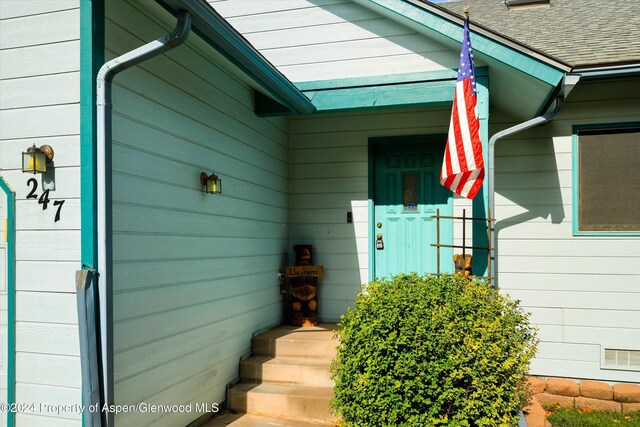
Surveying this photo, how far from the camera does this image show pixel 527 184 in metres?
4.76

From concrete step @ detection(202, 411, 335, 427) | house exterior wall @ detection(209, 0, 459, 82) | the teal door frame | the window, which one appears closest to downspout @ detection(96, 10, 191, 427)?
concrete step @ detection(202, 411, 335, 427)

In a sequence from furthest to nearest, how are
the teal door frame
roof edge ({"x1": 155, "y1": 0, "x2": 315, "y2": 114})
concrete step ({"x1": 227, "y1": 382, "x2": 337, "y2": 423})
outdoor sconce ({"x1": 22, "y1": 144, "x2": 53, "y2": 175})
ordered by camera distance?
the teal door frame → concrete step ({"x1": 227, "y1": 382, "x2": 337, "y2": 423}) → roof edge ({"x1": 155, "y1": 0, "x2": 315, "y2": 114}) → outdoor sconce ({"x1": 22, "y1": 144, "x2": 53, "y2": 175})

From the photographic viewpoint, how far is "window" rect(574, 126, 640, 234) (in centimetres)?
449

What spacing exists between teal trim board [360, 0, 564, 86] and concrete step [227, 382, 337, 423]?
3147 millimetres

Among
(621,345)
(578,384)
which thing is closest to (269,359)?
(578,384)

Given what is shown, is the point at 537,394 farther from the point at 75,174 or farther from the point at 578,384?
the point at 75,174

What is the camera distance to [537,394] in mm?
4469

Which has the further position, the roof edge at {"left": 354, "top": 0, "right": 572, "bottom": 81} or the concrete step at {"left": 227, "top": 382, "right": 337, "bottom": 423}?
the concrete step at {"left": 227, "top": 382, "right": 337, "bottom": 423}

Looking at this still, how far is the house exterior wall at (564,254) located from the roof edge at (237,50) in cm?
225

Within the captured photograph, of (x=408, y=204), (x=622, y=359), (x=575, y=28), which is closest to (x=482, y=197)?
(x=408, y=204)

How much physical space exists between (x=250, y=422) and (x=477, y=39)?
12.2 ft

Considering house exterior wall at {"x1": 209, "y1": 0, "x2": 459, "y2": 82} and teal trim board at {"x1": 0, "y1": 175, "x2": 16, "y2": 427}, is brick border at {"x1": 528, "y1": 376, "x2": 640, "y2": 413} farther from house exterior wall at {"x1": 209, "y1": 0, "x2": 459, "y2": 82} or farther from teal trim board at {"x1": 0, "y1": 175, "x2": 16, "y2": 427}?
teal trim board at {"x1": 0, "y1": 175, "x2": 16, "y2": 427}

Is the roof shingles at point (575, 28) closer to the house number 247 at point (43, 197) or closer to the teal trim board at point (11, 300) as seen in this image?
the house number 247 at point (43, 197)

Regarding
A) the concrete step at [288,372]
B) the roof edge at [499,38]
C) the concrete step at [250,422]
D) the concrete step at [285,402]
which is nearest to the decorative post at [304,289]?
the concrete step at [288,372]
